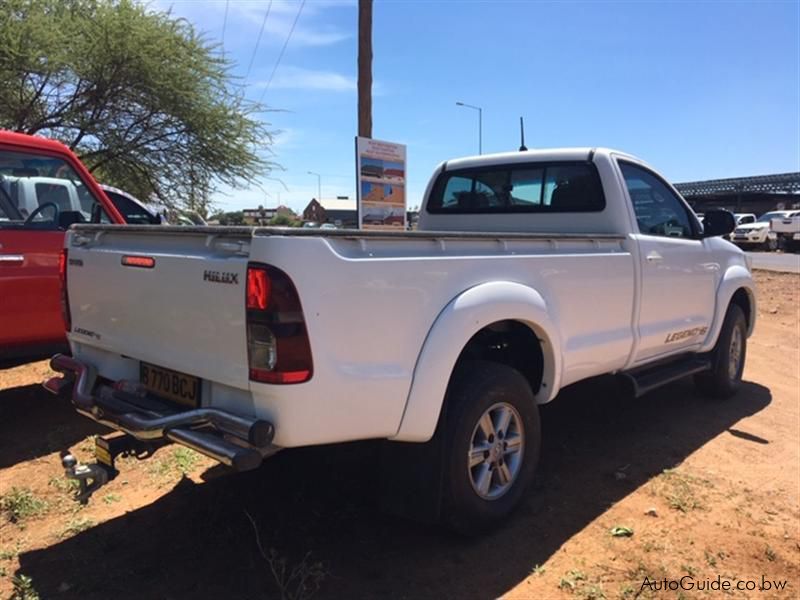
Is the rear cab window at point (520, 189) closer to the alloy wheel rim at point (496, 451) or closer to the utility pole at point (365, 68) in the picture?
the alloy wheel rim at point (496, 451)

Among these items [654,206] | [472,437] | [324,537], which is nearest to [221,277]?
[472,437]

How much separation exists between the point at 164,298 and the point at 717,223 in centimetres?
442

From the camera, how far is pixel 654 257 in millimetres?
4602

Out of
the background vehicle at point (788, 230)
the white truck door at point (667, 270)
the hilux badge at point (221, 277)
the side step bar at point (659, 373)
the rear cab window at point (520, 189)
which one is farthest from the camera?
the background vehicle at point (788, 230)

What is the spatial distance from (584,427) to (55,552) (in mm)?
3621

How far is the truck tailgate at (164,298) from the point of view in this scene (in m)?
2.60

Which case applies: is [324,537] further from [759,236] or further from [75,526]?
[759,236]

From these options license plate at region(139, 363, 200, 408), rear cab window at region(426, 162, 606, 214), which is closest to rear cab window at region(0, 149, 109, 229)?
license plate at region(139, 363, 200, 408)

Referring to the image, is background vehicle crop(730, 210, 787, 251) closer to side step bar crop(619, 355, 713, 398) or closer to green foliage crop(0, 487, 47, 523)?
side step bar crop(619, 355, 713, 398)

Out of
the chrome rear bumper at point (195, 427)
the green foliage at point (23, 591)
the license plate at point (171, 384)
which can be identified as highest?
the license plate at point (171, 384)

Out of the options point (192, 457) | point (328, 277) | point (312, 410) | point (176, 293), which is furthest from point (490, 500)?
point (192, 457)

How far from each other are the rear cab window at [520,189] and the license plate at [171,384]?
2983mm

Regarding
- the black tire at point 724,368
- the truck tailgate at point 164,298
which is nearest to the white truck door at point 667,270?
the black tire at point 724,368

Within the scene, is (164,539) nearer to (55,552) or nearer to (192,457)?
(55,552)
